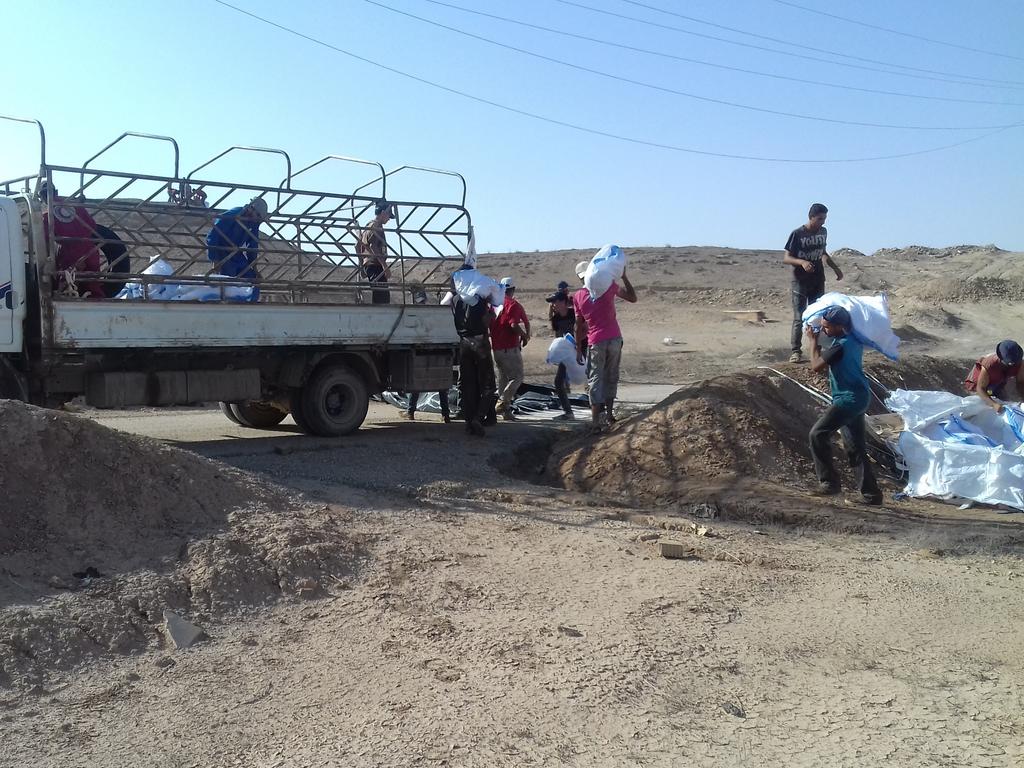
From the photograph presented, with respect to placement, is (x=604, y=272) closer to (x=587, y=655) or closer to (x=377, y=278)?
(x=377, y=278)

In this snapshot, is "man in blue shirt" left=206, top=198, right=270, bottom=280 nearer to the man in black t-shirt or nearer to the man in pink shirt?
the man in pink shirt

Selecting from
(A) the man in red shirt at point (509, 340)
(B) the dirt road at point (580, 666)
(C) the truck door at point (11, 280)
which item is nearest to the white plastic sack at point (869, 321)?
(B) the dirt road at point (580, 666)

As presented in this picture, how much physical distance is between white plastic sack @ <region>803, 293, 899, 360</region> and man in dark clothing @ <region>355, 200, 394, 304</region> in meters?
5.72

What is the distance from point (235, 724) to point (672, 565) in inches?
123

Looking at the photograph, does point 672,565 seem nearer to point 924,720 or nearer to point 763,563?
point 763,563

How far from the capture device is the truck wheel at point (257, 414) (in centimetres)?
1252

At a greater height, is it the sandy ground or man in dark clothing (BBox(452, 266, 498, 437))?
man in dark clothing (BBox(452, 266, 498, 437))

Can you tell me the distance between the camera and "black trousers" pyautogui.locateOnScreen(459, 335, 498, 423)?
11250 mm

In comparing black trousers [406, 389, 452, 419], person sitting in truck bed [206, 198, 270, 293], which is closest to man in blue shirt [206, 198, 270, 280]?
person sitting in truck bed [206, 198, 270, 293]

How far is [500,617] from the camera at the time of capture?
5219 millimetres

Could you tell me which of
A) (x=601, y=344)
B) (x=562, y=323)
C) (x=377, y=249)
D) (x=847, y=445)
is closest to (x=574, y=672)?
(x=847, y=445)

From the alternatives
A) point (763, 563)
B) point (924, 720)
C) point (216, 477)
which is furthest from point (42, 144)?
point (924, 720)

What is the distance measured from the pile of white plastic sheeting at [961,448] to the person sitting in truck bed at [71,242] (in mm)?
7899

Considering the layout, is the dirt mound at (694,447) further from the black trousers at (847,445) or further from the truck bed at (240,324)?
the truck bed at (240,324)
